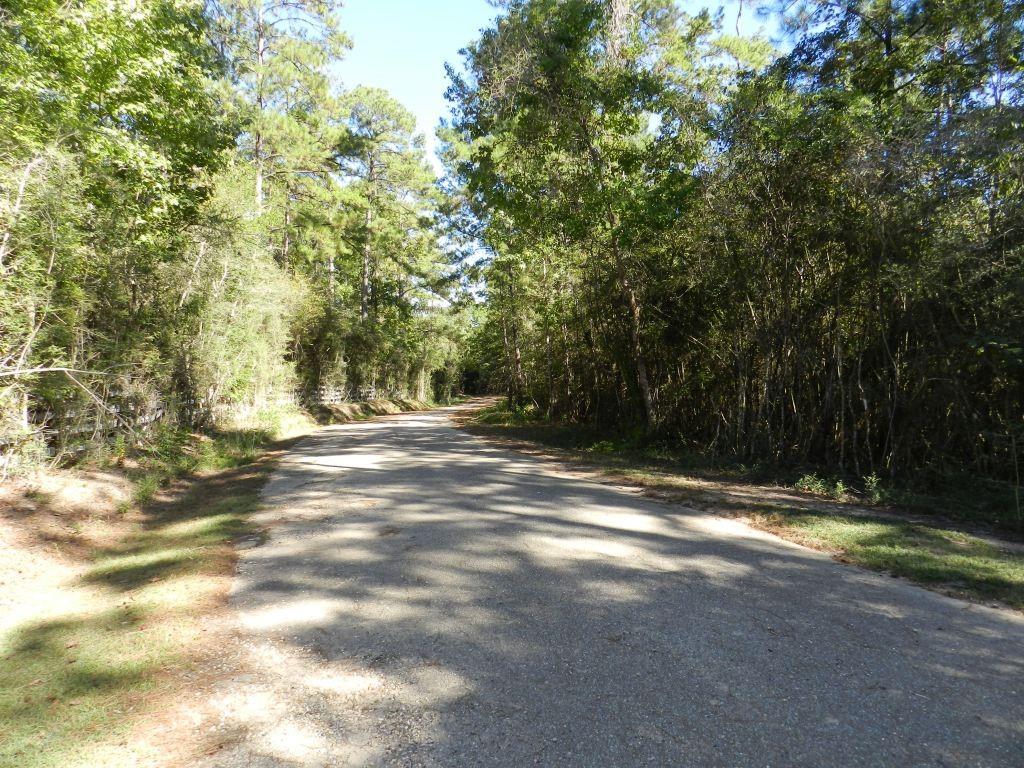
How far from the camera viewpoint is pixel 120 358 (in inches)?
334

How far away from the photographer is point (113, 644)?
10.8 feet

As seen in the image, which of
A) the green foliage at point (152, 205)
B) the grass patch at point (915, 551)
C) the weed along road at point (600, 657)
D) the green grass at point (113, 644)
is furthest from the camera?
the green foliage at point (152, 205)

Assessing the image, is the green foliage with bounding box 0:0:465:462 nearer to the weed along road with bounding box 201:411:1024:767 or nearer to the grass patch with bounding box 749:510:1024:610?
the weed along road with bounding box 201:411:1024:767

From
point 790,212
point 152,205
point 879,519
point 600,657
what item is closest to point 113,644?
point 600,657

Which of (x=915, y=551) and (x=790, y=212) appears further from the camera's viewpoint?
(x=790, y=212)

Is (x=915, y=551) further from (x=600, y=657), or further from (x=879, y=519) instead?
(x=600, y=657)

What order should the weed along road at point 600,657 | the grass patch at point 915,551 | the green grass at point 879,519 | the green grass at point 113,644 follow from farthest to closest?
the green grass at point 879,519 → the grass patch at point 915,551 → the green grass at point 113,644 → the weed along road at point 600,657

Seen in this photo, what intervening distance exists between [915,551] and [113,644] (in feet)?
21.1

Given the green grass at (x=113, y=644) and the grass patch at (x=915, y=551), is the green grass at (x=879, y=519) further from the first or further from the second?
the green grass at (x=113, y=644)

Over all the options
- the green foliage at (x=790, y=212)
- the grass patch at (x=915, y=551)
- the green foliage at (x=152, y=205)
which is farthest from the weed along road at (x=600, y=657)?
the green foliage at (x=152, y=205)

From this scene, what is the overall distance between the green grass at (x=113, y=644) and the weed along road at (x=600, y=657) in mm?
371

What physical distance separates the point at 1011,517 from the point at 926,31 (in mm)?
6594

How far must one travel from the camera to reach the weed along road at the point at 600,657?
7.57ft

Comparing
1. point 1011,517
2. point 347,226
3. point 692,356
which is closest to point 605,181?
point 692,356
